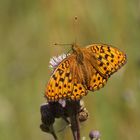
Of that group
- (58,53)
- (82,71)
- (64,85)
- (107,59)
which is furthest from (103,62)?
(58,53)

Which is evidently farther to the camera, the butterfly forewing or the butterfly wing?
the butterfly forewing

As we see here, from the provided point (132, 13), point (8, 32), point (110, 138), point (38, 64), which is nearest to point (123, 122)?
point (110, 138)

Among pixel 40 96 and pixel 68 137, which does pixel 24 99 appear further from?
pixel 68 137

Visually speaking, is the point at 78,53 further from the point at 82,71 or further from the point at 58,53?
the point at 58,53

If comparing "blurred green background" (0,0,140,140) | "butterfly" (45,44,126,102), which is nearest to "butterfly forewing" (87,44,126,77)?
"butterfly" (45,44,126,102)

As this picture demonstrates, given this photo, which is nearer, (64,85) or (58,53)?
(64,85)

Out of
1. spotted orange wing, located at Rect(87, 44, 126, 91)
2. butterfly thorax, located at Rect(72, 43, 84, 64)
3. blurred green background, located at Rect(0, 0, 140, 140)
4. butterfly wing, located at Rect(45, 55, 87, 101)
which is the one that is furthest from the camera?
blurred green background, located at Rect(0, 0, 140, 140)

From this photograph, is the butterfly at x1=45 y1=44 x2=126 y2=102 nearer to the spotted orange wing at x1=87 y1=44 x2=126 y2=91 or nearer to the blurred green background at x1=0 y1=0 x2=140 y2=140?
the spotted orange wing at x1=87 y1=44 x2=126 y2=91
